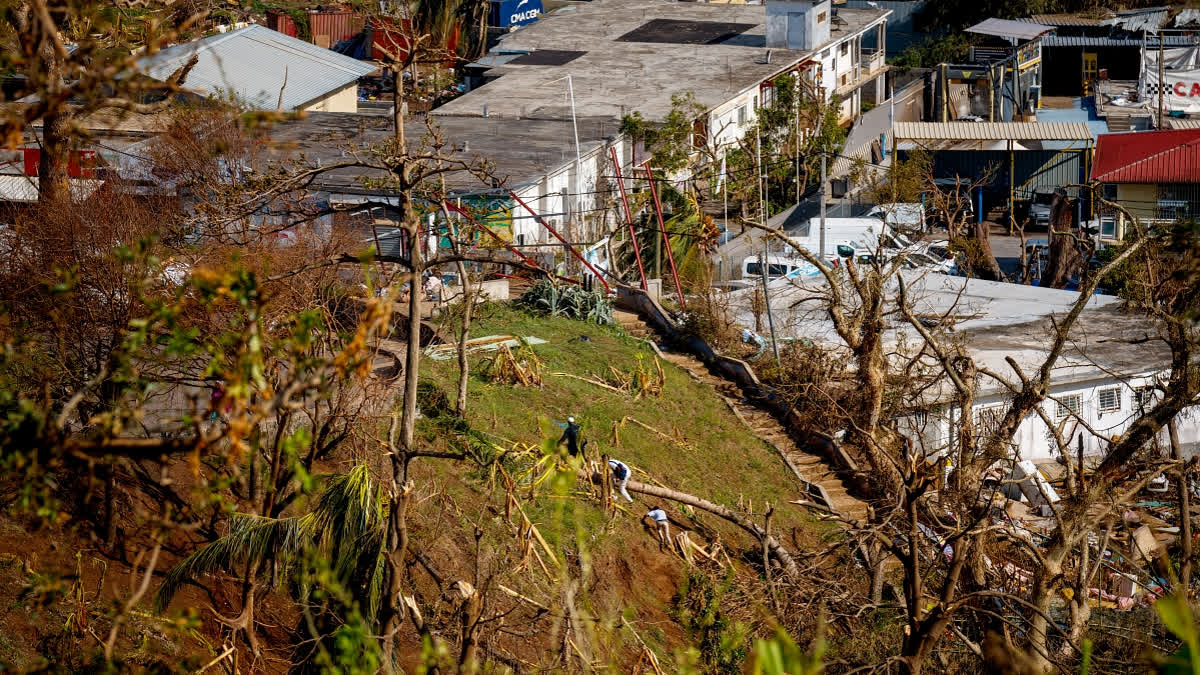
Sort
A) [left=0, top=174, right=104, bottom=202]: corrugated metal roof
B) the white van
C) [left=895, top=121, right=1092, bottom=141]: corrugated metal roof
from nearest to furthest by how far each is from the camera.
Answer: [left=0, top=174, right=104, bottom=202]: corrugated metal roof
the white van
[left=895, top=121, right=1092, bottom=141]: corrugated metal roof

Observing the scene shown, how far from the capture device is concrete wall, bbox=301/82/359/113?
122 feet

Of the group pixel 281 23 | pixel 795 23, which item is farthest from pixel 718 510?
pixel 281 23

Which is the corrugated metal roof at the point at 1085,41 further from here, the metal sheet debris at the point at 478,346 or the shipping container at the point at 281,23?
the metal sheet debris at the point at 478,346

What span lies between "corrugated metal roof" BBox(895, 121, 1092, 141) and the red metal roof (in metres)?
2.77

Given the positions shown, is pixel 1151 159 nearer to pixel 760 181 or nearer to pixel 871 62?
pixel 760 181

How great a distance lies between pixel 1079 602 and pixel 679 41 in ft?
123

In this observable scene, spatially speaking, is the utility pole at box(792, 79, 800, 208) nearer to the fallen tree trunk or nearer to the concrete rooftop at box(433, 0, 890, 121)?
the concrete rooftop at box(433, 0, 890, 121)

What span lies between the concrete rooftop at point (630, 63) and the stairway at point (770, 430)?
1303cm

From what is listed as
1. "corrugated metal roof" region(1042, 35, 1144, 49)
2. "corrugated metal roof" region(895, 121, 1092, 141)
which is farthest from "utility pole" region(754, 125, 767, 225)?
"corrugated metal roof" region(1042, 35, 1144, 49)

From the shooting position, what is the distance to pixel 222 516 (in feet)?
43.2

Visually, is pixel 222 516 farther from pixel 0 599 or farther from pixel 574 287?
pixel 574 287

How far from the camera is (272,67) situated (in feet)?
124

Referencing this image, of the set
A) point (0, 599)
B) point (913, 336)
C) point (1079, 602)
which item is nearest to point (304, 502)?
point (0, 599)

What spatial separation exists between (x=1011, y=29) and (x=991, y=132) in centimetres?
1407
